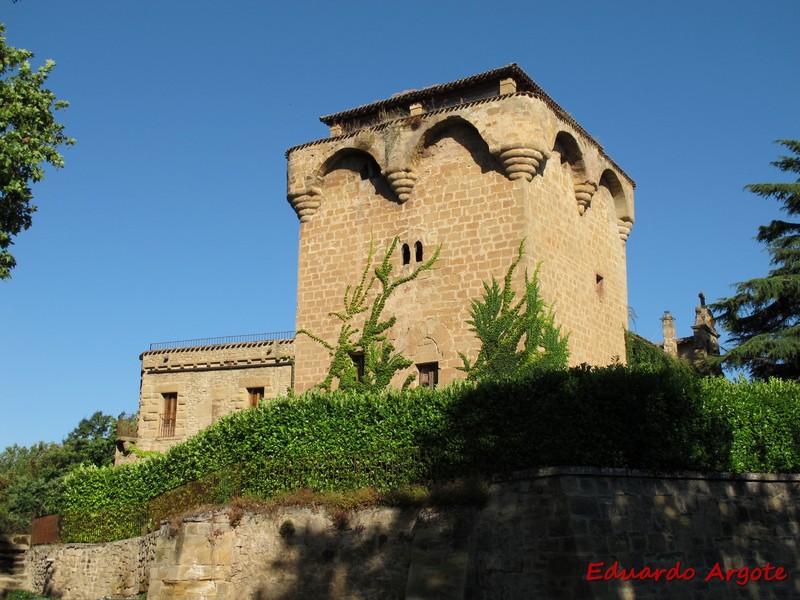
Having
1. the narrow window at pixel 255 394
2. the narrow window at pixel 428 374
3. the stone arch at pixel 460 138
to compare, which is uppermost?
the stone arch at pixel 460 138

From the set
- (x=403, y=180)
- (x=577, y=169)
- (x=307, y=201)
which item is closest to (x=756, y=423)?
(x=577, y=169)

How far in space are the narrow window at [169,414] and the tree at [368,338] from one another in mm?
13151

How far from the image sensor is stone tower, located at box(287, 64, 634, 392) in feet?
70.2

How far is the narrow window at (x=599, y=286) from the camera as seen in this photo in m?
24.4

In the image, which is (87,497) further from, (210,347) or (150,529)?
(210,347)

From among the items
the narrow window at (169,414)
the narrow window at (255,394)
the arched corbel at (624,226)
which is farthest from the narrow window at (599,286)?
the narrow window at (169,414)

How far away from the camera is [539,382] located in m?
15.7

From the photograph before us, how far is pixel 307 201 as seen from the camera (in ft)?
80.4

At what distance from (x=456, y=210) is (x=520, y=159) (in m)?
1.99

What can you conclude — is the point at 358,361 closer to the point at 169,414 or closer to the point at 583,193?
the point at 583,193

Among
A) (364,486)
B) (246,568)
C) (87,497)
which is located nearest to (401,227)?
(364,486)

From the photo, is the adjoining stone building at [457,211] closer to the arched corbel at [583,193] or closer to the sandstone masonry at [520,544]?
the arched corbel at [583,193]

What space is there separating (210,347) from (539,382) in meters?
21.2

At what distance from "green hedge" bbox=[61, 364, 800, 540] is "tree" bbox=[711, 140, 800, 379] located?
645 cm
